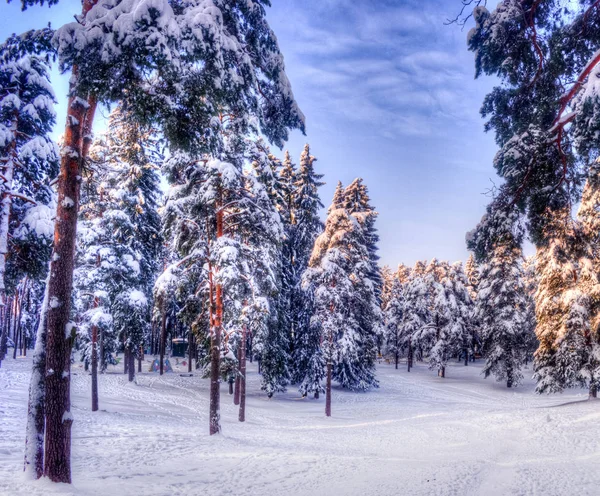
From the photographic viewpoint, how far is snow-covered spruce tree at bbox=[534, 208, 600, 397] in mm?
21641

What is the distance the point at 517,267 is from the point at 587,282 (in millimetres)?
13453

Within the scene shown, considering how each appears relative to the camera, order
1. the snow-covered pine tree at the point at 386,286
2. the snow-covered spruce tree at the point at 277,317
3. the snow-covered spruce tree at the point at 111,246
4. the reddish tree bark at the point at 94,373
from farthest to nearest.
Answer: the snow-covered pine tree at the point at 386,286 → the snow-covered spruce tree at the point at 277,317 → the snow-covered spruce tree at the point at 111,246 → the reddish tree bark at the point at 94,373

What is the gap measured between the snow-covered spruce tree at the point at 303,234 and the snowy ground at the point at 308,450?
4356 millimetres

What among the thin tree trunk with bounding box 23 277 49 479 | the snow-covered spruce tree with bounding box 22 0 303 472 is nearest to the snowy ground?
the thin tree trunk with bounding box 23 277 49 479

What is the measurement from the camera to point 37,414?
7.17m

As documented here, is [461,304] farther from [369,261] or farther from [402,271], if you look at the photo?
[402,271]

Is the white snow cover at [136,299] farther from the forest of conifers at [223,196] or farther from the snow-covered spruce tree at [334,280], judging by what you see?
the snow-covered spruce tree at [334,280]

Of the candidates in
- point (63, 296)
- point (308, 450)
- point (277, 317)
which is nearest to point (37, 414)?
point (63, 296)

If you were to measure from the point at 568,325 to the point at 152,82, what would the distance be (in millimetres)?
24167

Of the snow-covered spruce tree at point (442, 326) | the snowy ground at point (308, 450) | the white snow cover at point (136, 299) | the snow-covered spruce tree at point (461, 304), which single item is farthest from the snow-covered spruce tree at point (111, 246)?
the snow-covered spruce tree at point (461, 304)

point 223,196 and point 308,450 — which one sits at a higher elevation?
point 223,196

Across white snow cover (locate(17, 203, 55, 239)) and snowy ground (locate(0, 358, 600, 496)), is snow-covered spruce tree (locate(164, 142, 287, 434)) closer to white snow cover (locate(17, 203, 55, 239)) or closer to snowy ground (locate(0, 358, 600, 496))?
snowy ground (locate(0, 358, 600, 496))

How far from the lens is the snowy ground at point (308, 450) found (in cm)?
910

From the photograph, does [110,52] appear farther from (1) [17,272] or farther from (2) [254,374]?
(2) [254,374]
